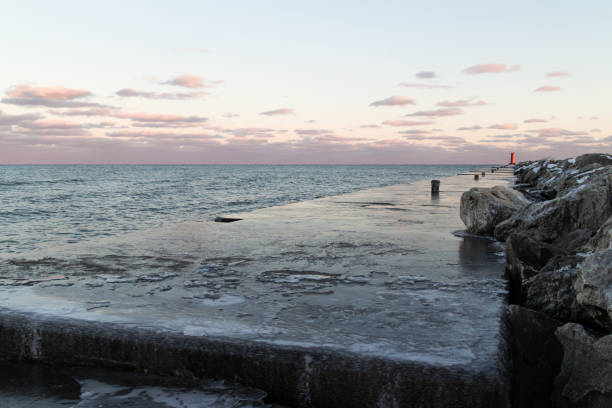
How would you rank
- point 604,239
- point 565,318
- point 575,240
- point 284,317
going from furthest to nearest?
point 575,240
point 604,239
point 565,318
point 284,317

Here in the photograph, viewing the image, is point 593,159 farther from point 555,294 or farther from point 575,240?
point 555,294

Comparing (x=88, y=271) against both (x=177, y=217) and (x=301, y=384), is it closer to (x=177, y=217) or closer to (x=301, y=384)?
(x=301, y=384)

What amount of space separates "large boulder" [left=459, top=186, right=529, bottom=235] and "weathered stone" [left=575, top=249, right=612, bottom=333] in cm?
336

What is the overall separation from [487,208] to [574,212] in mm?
1284

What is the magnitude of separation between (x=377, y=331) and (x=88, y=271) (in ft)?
8.35

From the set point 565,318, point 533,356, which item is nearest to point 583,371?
point 533,356

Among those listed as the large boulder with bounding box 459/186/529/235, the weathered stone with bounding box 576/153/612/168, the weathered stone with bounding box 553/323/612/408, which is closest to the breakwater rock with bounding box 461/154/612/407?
the weathered stone with bounding box 553/323/612/408

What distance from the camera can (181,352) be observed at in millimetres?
2188

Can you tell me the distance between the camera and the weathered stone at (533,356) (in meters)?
2.28

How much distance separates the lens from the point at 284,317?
2.54 m

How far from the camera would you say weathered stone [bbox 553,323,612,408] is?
205 cm

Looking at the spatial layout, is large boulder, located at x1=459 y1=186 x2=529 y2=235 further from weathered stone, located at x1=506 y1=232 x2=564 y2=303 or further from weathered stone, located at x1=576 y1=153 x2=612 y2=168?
weathered stone, located at x1=576 y1=153 x2=612 y2=168

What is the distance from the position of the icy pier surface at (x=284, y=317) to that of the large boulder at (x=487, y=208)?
3.61 feet

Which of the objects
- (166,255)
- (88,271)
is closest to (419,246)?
(166,255)
